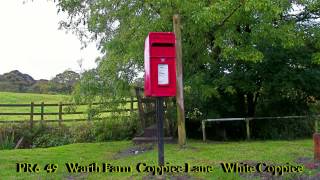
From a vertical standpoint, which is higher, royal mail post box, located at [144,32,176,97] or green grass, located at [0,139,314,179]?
royal mail post box, located at [144,32,176,97]

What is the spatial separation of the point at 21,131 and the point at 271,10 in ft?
47.6

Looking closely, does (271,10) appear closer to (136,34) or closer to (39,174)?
(136,34)

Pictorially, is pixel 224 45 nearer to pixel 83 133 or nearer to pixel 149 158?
pixel 149 158

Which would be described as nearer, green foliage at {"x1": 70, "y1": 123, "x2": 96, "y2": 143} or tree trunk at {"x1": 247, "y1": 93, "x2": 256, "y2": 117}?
tree trunk at {"x1": 247, "y1": 93, "x2": 256, "y2": 117}

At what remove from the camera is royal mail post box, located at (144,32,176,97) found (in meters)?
8.88

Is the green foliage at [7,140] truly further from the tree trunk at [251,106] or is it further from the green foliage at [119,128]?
the tree trunk at [251,106]

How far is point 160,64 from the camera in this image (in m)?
8.93

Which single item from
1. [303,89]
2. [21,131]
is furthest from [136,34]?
[21,131]

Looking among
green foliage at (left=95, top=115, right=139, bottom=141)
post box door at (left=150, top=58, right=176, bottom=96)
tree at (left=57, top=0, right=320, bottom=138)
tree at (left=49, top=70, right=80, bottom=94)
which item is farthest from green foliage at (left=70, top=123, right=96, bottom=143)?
post box door at (left=150, top=58, right=176, bottom=96)

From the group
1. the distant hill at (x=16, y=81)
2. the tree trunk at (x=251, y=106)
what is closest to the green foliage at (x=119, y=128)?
the tree trunk at (x=251, y=106)

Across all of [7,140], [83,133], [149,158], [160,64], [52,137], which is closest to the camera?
[160,64]

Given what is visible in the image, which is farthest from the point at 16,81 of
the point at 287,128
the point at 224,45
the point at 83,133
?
the point at 224,45

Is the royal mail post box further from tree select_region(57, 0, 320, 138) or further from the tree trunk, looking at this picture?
the tree trunk

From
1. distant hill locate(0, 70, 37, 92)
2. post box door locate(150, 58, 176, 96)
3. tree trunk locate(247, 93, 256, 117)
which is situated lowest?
tree trunk locate(247, 93, 256, 117)
